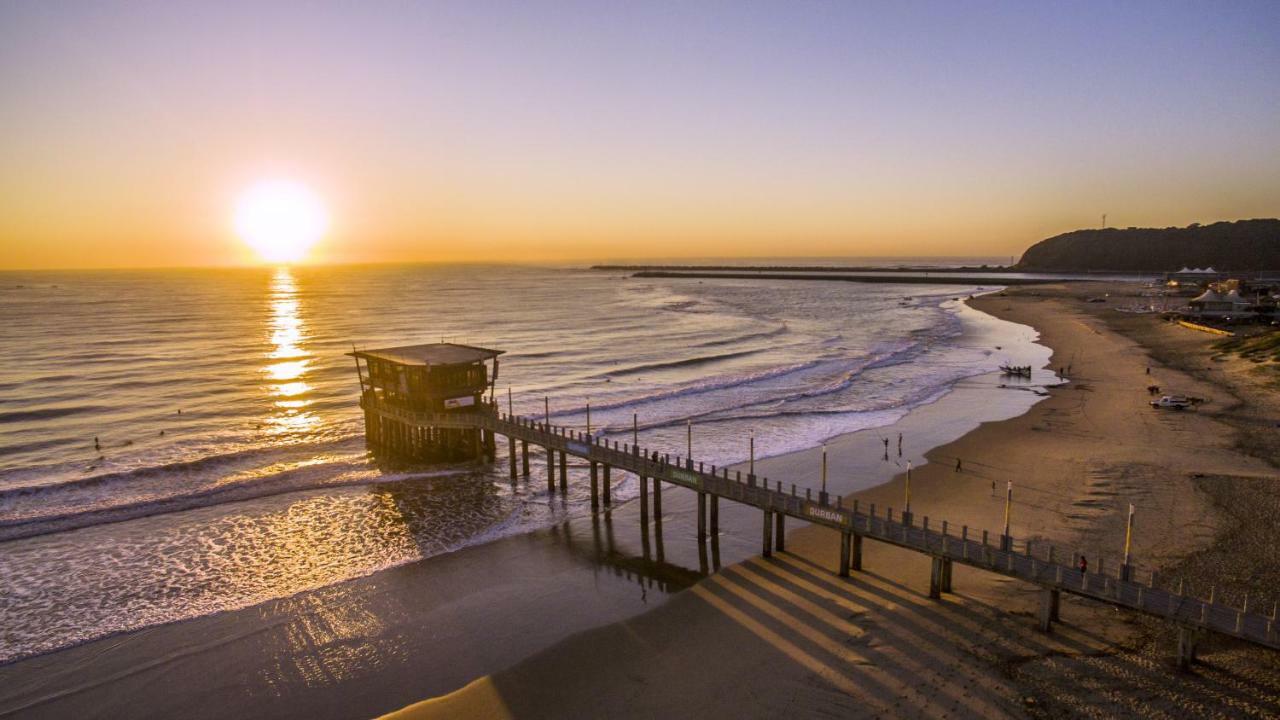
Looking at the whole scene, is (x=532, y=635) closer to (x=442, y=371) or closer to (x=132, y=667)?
(x=132, y=667)

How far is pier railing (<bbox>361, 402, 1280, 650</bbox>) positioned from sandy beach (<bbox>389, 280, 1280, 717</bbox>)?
135 centimetres

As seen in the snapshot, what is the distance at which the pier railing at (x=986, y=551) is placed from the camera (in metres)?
16.9

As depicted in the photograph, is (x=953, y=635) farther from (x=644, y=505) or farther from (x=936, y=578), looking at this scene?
(x=644, y=505)

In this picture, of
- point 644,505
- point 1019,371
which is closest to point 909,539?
point 644,505

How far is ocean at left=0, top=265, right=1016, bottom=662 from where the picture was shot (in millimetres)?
27656

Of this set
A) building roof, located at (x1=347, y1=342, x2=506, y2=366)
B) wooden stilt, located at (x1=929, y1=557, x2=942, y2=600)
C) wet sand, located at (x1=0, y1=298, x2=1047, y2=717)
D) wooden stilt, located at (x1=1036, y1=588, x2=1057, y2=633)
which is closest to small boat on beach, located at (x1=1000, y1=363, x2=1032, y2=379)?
wet sand, located at (x1=0, y1=298, x2=1047, y2=717)

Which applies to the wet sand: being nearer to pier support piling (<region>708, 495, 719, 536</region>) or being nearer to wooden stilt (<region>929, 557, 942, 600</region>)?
pier support piling (<region>708, 495, 719, 536</region>)

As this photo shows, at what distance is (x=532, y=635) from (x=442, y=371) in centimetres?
2292

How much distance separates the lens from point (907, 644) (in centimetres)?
1938

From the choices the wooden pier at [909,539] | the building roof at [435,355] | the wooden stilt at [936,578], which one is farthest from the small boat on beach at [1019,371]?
the building roof at [435,355]

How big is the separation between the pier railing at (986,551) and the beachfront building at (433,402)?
358 inches

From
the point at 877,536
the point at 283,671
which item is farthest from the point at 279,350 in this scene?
the point at 877,536

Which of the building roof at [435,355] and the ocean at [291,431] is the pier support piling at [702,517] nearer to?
the ocean at [291,431]

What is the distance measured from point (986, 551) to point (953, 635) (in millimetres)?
2709
